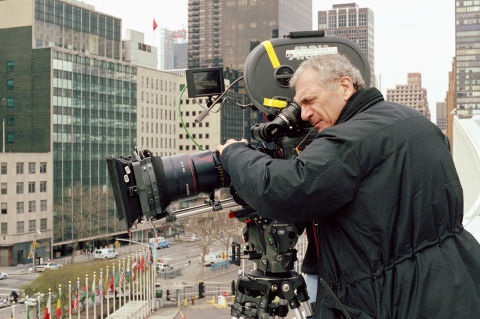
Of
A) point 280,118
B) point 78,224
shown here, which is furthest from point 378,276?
point 78,224

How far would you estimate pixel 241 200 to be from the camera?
10.0 ft

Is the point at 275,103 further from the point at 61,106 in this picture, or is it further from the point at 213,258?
the point at 61,106

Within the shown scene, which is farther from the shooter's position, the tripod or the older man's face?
the tripod

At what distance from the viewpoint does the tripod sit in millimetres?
3104

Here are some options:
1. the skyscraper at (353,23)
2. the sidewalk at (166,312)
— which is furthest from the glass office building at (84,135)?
the skyscraper at (353,23)

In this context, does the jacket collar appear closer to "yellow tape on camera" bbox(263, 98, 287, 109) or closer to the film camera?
the film camera

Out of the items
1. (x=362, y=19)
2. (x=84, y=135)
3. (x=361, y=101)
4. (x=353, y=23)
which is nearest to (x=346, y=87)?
(x=361, y=101)

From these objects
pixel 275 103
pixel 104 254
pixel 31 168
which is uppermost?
pixel 275 103

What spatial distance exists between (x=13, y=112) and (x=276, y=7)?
58.0 m

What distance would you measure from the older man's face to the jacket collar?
4 cm

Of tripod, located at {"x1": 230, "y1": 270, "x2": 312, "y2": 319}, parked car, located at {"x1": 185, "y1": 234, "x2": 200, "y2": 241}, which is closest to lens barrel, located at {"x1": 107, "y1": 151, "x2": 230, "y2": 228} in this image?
tripod, located at {"x1": 230, "y1": 270, "x2": 312, "y2": 319}

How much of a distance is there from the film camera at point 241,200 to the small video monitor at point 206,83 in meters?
0.39

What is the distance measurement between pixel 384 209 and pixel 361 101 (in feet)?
1.48

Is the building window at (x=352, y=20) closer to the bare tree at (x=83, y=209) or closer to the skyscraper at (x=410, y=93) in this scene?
the skyscraper at (x=410, y=93)
